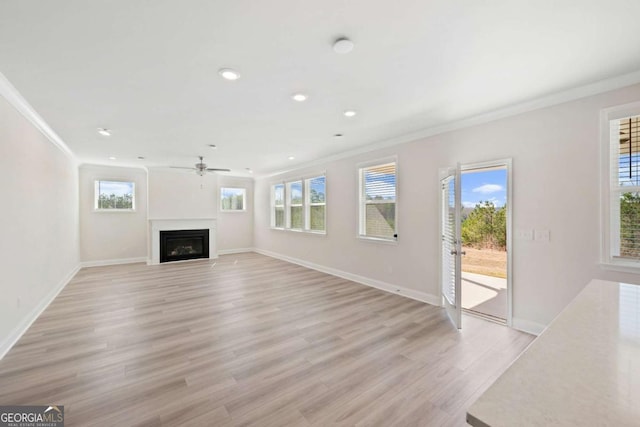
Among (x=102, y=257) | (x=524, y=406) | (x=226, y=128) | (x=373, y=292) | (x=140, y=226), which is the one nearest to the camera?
(x=524, y=406)

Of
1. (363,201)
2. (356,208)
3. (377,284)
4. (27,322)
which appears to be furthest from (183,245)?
(377,284)

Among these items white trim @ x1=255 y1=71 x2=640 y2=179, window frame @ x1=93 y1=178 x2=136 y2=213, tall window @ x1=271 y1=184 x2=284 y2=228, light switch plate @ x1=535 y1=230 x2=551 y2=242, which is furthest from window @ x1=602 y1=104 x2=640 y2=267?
window frame @ x1=93 y1=178 x2=136 y2=213

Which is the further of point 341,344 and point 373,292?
point 373,292

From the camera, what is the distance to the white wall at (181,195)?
7.69m

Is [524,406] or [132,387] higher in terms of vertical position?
[524,406]

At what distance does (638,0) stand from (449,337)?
305 cm

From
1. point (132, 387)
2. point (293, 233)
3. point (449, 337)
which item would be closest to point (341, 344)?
point (449, 337)

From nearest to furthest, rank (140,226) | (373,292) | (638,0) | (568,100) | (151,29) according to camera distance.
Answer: (638,0)
(151,29)
(568,100)
(373,292)
(140,226)

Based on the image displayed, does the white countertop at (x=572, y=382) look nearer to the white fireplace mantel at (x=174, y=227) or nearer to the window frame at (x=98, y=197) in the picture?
the white fireplace mantel at (x=174, y=227)

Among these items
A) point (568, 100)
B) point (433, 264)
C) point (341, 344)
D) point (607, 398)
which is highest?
point (568, 100)

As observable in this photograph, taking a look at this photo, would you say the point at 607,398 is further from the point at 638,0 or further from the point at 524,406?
the point at 638,0

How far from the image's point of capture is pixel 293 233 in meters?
7.56

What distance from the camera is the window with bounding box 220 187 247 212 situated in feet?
30.0

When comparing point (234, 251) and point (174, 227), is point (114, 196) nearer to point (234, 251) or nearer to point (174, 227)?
point (174, 227)
